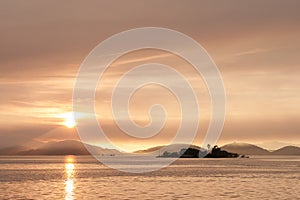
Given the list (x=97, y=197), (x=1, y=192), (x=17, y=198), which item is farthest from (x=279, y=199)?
(x=1, y=192)

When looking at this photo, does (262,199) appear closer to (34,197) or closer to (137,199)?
(137,199)

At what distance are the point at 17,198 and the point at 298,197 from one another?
42100 millimetres

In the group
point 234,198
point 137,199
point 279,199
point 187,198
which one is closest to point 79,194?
point 137,199

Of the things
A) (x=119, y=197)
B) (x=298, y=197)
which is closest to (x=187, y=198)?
(x=119, y=197)

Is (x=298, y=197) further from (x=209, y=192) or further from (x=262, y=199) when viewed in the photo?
(x=209, y=192)

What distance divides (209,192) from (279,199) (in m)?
14.4

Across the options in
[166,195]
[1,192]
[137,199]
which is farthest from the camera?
[1,192]

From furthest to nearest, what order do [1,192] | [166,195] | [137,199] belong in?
[1,192], [166,195], [137,199]

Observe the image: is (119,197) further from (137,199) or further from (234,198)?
(234,198)

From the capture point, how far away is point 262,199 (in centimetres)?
7788

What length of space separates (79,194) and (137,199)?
13.0 metres

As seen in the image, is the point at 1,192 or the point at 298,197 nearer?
the point at 298,197

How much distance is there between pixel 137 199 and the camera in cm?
7762

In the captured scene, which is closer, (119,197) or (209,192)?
(119,197)
